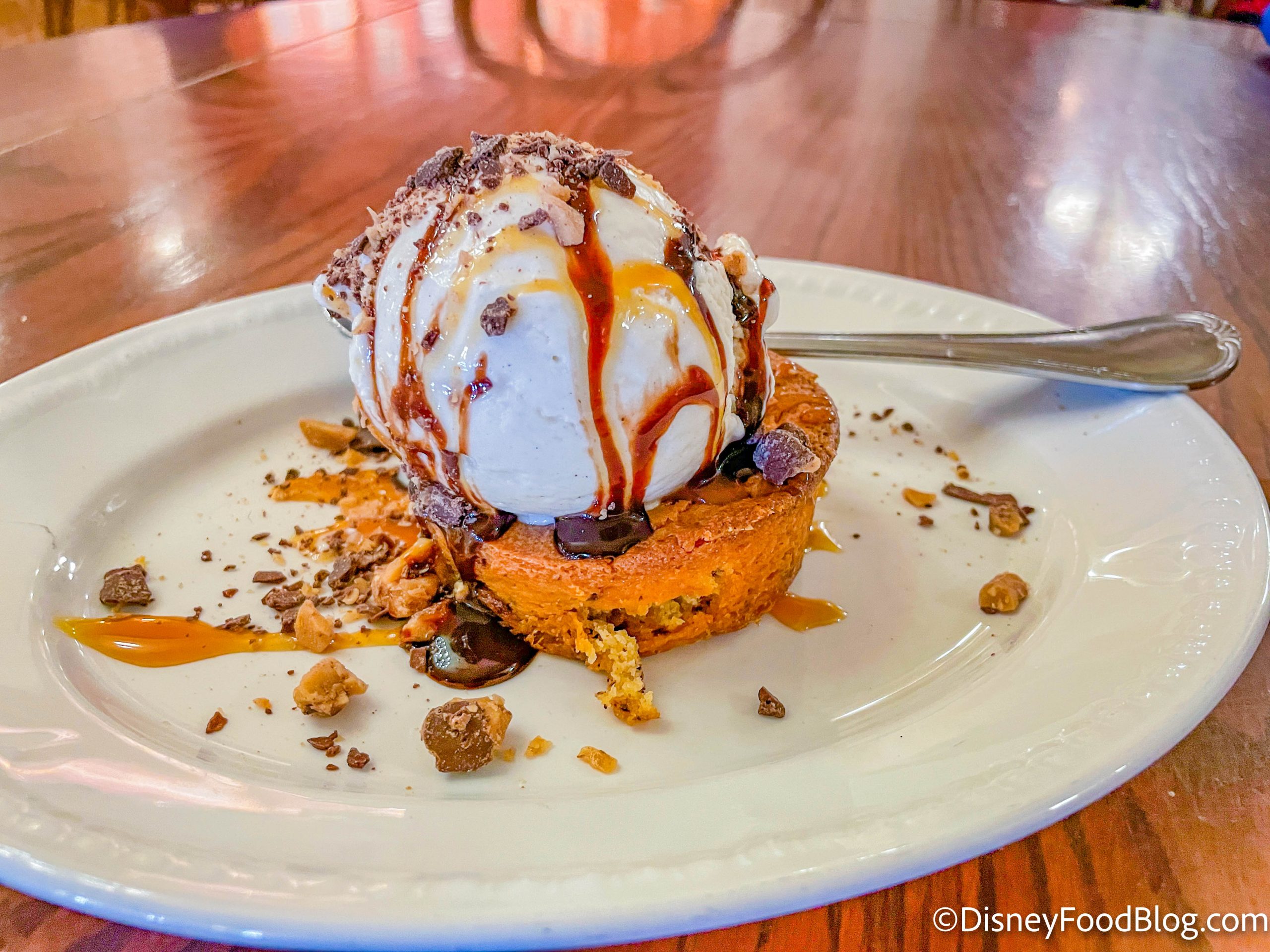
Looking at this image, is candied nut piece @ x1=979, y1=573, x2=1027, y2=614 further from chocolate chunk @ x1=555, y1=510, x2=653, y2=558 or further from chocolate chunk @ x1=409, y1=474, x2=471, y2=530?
chocolate chunk @ x1=409, y1=474, x2=471, y2=530

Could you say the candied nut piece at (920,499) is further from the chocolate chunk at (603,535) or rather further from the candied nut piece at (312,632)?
the candied nut piece at (312,632)

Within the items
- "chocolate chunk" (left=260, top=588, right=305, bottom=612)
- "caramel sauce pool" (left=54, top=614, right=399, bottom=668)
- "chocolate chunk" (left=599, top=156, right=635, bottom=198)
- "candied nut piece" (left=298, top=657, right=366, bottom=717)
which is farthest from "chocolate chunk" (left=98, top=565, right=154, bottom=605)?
"chocolate chunk" (left=599, top=156, right=635, bottom=198)

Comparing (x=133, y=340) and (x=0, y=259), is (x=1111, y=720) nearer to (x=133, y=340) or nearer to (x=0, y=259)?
(x=133, y=340)

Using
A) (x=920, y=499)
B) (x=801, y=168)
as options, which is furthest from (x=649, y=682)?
(x=801, y=168)

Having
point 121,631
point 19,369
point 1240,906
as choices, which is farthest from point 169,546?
point 1240,906

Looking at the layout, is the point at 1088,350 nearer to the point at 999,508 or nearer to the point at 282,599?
the point at 999,508

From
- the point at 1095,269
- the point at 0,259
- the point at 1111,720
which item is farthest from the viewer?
the point at 1095,269
